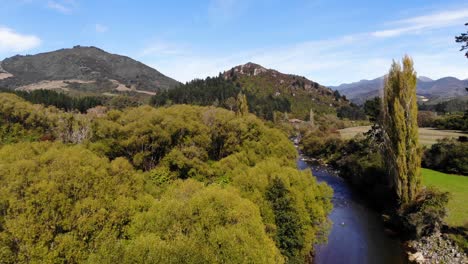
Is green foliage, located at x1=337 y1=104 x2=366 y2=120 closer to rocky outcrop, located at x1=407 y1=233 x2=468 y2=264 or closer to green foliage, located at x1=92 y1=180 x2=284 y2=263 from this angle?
rocky outcrop, located at x1=407 y1=233 x2=468 y2=264

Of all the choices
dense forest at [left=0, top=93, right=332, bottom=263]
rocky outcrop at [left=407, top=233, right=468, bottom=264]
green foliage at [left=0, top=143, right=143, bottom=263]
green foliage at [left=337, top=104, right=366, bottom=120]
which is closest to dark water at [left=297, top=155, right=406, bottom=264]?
rocky outcrop at [left=407, top=233, right=468, bottom=264]

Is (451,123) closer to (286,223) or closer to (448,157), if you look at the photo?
(448,157)

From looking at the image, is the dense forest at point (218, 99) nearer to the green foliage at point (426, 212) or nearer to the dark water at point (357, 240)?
the dark water at point (357, 240)

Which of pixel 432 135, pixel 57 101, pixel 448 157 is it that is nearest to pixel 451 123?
pixel 432 135

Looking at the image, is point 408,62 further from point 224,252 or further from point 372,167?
point 224,252

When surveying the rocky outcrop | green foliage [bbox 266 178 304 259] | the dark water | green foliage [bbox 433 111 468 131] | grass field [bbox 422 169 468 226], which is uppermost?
green foliage [bbox 433 111 468 131]

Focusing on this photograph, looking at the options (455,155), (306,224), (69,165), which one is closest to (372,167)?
(455,155)
